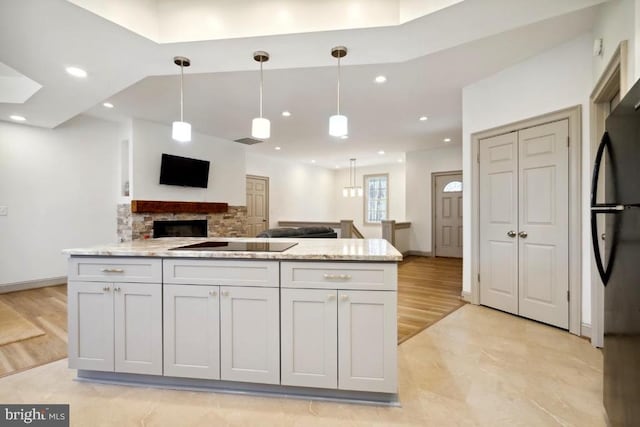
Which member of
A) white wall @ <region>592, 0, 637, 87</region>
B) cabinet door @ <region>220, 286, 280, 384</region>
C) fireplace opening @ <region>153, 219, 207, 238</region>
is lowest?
cabinet door @ <region>220, 286, 280, 384</region>

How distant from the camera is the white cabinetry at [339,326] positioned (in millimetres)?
1686

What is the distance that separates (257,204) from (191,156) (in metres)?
2.43

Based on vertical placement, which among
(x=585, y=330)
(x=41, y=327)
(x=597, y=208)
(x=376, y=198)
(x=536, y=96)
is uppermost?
(x=536, y=96)

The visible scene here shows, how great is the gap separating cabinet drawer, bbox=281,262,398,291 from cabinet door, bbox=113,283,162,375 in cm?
87

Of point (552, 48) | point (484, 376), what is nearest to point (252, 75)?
point (552, 48)

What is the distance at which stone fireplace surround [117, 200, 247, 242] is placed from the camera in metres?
4.68

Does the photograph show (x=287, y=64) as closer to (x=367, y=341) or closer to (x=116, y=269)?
(x=116, y=269)

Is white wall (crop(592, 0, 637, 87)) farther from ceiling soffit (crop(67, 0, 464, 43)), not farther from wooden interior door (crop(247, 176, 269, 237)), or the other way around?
wooden interior door (crop(247, 176, 269, 237))

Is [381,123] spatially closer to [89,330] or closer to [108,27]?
[108,27]

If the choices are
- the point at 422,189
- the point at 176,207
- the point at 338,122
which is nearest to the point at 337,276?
the point at 338,122

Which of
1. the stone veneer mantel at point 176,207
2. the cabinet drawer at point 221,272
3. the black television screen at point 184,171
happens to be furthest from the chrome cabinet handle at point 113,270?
the black television screen at point 184,171

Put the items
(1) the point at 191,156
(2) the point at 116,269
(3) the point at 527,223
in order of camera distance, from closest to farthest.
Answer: (2) the point at 116,269 < (3) the point at 527,223 < (1) the point at 191,156

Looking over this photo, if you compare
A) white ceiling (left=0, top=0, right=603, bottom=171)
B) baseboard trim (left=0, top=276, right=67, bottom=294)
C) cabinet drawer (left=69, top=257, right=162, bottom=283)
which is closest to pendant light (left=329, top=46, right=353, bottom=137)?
white ceiling (left=0, top=0, right=603, bottom=171)

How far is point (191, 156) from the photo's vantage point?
18.0 ft
